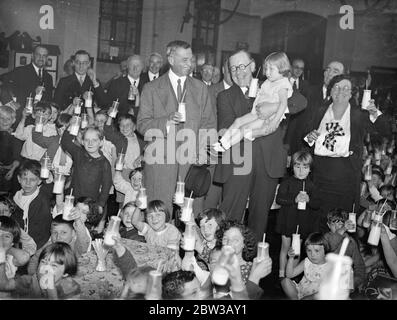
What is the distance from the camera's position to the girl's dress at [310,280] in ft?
13.1

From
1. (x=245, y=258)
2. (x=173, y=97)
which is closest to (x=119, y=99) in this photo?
(x=173, y=97)

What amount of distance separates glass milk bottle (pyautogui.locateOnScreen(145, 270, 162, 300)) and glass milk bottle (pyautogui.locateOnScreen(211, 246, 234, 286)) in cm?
26

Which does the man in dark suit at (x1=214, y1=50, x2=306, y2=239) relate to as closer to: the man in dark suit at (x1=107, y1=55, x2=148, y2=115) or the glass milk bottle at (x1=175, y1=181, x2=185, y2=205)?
the glass milk bottle at (x1=175, y1=181, x2=185, y2=205)

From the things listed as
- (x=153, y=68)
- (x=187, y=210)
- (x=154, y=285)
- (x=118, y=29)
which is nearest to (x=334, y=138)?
(x=187, y=210)

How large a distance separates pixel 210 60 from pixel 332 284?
9.45 m

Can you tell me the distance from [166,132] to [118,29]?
6473 millimetres

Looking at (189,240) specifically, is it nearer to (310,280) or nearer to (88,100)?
(310,280)

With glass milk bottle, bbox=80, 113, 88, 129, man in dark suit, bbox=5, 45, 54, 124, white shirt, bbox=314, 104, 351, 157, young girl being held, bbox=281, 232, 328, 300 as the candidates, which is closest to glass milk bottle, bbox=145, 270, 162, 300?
young girl being held, bbox=281, 232, 328, 300

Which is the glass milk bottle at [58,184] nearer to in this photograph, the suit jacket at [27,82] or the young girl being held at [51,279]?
the young girl being held at [51,279]

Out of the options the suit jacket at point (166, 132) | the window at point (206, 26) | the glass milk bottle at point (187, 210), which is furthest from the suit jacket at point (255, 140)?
the window at point (206, 26)

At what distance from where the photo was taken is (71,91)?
24.1 ft

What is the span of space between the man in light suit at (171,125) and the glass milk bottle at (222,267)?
6.71ft

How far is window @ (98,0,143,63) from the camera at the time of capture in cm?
1052

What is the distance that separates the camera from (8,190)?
598cm
